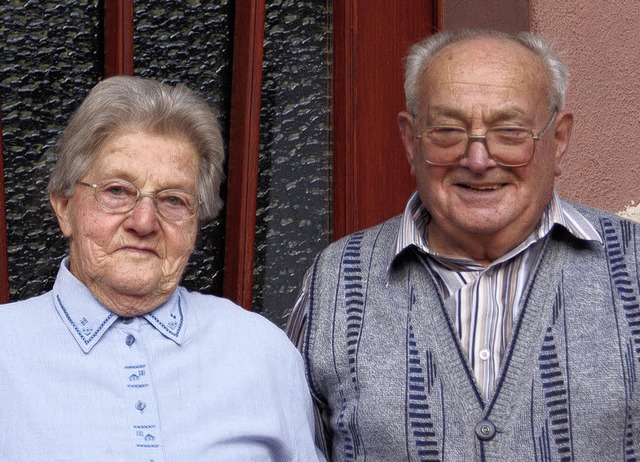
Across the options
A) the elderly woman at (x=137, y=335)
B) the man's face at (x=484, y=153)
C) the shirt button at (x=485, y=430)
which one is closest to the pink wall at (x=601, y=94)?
the man's face at (x=484, y=153)

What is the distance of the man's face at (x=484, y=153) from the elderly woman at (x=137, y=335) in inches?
18.8

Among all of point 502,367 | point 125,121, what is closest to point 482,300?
point 502,367

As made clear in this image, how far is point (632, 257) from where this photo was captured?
2383mm

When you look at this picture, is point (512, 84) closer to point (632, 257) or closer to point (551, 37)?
point (632, 257)

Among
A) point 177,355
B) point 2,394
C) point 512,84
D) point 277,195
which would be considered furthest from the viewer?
point 277,195

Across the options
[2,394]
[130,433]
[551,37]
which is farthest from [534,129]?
[2,394]

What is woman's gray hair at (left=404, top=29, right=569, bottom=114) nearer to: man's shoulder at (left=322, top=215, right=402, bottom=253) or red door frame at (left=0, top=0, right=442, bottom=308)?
man's shoulder at (left=322, top=215, right=402, bottom=253)

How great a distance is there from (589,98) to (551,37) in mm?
247

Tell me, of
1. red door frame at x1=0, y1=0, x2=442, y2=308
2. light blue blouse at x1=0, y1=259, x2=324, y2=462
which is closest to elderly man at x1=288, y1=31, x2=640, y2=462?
light blue blouse at x1=0, y1=259, x2=324, y2=462

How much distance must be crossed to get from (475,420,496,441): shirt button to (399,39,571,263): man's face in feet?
1.37

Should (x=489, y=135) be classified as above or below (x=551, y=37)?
below

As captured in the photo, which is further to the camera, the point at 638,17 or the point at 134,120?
the point at 638,17

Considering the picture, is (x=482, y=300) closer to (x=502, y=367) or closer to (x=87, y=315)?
(x=502, y=367)

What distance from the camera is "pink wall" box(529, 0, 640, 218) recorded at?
3117 millimetres
